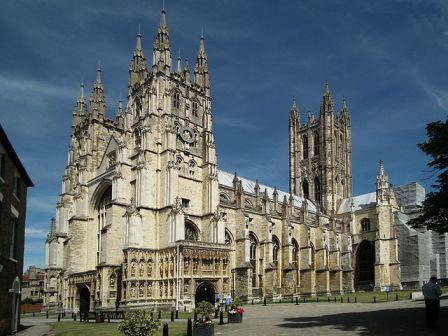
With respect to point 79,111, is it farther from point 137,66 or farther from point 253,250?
point 253,250

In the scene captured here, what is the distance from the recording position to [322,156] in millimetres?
86562

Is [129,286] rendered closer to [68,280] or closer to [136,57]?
[68,280]

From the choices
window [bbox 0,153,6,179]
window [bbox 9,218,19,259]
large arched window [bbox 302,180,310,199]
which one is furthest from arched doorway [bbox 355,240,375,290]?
window [bbox 0,153,6,179]

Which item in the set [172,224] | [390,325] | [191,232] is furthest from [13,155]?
[191,232]

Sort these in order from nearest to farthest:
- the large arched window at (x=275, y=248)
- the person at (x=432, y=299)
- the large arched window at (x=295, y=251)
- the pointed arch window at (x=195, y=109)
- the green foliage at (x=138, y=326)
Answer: the green foliage at (x=138, y=326), the person at (x=432, y=299), the pointed arch window at (x=195, y=109), the large arched window at (x=275, y=248), the large arched window at (x=295, y=251)

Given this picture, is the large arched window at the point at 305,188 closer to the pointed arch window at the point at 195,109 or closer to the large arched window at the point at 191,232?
the pointed arch window at the point at 195,109

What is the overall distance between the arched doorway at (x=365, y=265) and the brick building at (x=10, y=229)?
59.0 metres

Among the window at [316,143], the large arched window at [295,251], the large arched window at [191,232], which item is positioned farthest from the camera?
the window at [316,143]

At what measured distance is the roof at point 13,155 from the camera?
19.2m

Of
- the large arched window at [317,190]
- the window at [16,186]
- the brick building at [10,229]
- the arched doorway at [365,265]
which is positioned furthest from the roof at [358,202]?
the window at [16,186]

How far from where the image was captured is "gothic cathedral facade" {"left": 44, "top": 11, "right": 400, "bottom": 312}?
144 ft

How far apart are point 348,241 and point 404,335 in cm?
6013

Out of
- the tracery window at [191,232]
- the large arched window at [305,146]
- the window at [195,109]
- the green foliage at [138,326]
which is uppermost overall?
the large arched window at [305,146]

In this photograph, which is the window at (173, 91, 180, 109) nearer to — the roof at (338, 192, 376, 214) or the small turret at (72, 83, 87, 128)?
the small turret at (72, 83, 87, 128)
